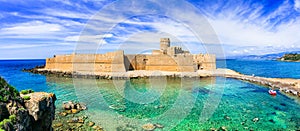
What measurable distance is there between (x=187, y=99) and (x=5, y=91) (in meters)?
14.3

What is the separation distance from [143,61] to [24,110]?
30.2 meters

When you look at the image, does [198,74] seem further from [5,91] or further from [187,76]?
[5,91]

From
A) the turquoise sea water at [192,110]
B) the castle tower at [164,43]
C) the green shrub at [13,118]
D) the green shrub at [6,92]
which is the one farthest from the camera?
the castle tower at [164,43]

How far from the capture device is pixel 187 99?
17906 mm

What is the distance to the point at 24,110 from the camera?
20.3 feet

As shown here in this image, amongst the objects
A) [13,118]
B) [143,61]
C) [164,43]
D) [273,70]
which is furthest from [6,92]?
[273,70]

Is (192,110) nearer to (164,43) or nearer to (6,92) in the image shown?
(6,92)

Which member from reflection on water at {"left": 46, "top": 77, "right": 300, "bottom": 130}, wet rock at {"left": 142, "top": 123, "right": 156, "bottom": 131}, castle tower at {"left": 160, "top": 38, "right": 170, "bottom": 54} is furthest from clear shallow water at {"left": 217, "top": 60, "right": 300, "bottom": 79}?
wet rock at {"left": 142, "top": 123, "right": 156, "bottom": 131}

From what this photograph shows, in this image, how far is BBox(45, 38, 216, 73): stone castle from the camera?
34259 millimetres

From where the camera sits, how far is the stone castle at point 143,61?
1349 inches

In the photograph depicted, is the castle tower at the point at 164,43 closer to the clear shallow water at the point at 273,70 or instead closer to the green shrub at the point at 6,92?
the clear shallow water at the point at 273,70

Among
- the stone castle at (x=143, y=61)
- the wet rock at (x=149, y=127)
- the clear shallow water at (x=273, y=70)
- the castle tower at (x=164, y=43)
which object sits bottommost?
the wet rock at (x=149, y=127)

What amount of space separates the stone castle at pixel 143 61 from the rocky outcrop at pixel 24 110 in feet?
84.6

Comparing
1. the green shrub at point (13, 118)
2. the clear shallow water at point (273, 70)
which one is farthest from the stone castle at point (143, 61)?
the green shrub at point (13, 118)
